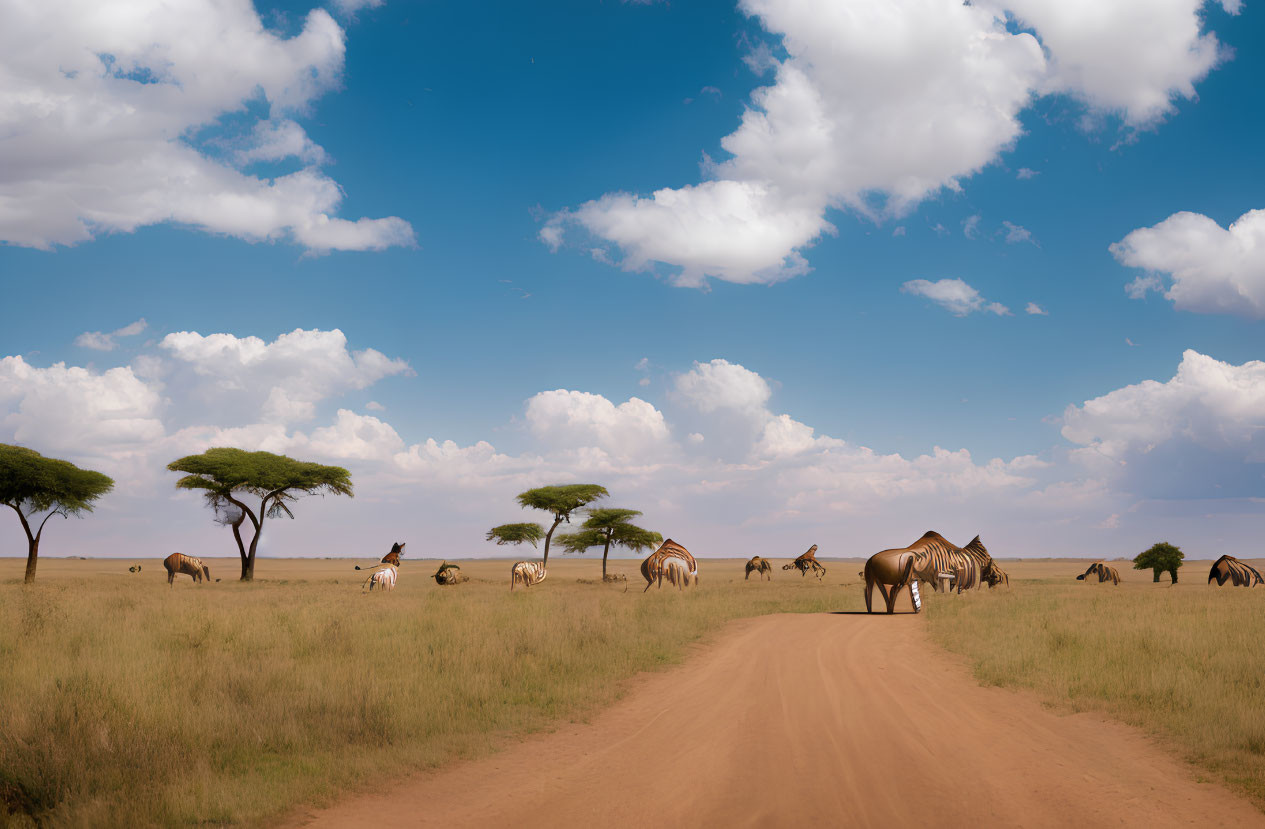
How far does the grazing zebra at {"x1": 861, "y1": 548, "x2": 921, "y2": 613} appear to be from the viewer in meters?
25.5

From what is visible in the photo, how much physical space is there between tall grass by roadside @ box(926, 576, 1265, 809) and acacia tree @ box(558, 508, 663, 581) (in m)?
45.5

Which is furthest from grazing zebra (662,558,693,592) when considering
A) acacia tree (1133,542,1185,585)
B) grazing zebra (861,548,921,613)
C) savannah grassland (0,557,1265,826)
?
acacia tree (1133,542,1185,585)

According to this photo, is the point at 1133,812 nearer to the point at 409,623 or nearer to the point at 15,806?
the point at 15,806

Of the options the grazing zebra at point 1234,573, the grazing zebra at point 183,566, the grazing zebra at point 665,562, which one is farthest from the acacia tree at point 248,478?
the grazing zebra at point 1234,573

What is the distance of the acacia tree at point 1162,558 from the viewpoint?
54138mm

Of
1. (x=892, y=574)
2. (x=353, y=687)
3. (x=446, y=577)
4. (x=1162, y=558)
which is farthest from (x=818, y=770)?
(x=1162, y=558)

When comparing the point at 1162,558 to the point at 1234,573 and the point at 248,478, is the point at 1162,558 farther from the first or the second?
the point at 248,478

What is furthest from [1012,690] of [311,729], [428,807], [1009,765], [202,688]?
[202,688]

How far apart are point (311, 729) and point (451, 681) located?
298 centimetres

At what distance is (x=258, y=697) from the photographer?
10.9 m

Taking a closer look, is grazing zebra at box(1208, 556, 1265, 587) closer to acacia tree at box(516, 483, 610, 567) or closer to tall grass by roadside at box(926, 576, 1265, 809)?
tall grass by roadside at box(926, 576, 1265, 809)

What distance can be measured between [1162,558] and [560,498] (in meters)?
47.8

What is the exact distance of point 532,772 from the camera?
28.0 ft

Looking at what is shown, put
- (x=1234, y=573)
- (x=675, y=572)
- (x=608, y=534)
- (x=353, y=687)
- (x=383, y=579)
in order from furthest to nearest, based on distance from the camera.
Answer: (x=608, y=534) < (x=1234, y=573) < (x=383, y=579) < (x=675, y=572) < (x=353, y=687)
